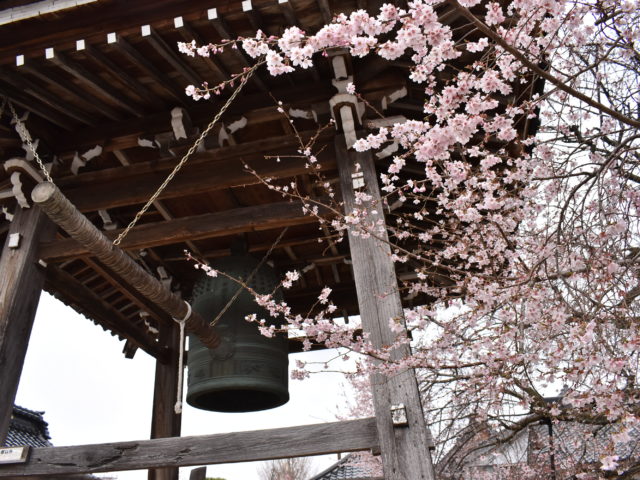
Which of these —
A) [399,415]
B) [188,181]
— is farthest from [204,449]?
[188,181]

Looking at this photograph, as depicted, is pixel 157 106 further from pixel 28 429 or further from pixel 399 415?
pixel 28 429

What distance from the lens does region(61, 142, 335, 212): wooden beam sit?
430 centimetres

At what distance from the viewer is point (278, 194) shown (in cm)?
543

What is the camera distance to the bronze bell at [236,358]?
427 cm

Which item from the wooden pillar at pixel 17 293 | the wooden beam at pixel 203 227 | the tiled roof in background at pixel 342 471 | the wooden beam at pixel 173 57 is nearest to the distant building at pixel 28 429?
the tiled roof in background at pixel 342 471

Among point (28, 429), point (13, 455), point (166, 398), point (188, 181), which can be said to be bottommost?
point (13, 455)

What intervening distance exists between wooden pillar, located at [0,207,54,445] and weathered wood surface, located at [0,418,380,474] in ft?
1.55

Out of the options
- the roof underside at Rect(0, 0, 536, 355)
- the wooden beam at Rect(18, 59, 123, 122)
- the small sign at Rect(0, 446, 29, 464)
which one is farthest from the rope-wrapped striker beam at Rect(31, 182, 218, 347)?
the wooden beam at Rect(18, 59, 123, 122)

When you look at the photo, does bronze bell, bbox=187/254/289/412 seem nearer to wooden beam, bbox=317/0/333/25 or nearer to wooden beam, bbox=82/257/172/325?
wooden beam, bbox=82/257/172/325

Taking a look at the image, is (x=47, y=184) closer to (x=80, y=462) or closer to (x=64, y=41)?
(x=64, y=41)

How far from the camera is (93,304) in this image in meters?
5.18

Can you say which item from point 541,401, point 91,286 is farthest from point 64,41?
point 541,401

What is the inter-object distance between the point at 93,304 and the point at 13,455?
1.95 m

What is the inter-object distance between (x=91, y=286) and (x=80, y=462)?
371 cm
